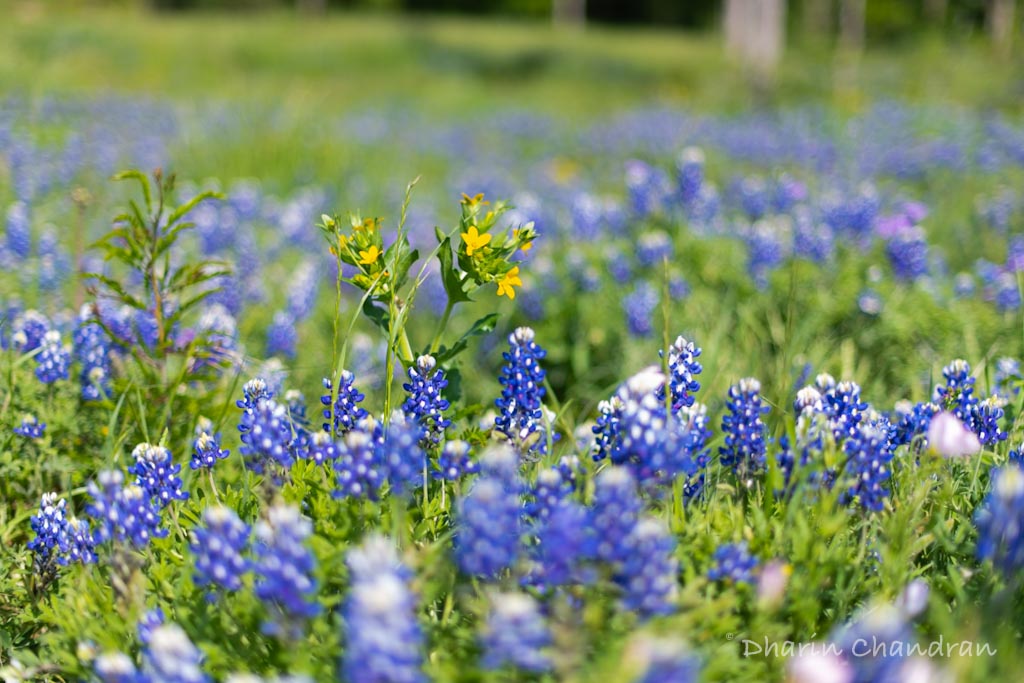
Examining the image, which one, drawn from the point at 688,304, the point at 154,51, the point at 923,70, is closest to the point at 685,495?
the point at 688,304

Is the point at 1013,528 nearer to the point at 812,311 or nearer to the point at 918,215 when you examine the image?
the point at 812,311

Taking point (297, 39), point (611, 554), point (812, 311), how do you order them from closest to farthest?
point (611, 554) → point (812, 311) → point (297, 39)

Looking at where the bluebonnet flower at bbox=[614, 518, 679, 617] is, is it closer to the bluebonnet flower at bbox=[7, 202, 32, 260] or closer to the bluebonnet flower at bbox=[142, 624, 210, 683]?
the bluebonnet flower at bbox=[142, 624, 210, 683]

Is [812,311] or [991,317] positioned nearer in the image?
[991,317]

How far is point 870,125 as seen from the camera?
336 inches

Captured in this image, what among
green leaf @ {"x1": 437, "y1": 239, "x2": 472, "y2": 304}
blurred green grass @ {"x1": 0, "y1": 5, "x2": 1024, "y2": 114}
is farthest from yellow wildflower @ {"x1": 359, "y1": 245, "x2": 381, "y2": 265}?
blurred green grass @ {"x1": 0, "y1": 5, "x2": 1024, "y2": 114}

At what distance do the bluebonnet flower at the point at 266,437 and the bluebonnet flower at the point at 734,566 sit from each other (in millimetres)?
829

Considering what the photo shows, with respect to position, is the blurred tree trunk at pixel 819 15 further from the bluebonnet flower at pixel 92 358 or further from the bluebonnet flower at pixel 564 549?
the bluebonnet flower at pixel 564 549

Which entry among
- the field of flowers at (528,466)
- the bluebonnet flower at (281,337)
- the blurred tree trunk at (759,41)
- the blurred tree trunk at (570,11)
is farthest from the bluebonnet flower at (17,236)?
the blurred tree trunk at (570,11)

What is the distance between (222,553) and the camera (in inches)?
56.3

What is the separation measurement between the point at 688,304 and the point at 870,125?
19.1 ft

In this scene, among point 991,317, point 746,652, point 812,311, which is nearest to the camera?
point 746,652

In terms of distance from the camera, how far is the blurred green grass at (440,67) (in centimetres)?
1140

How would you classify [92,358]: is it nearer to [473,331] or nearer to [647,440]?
[473,331]
